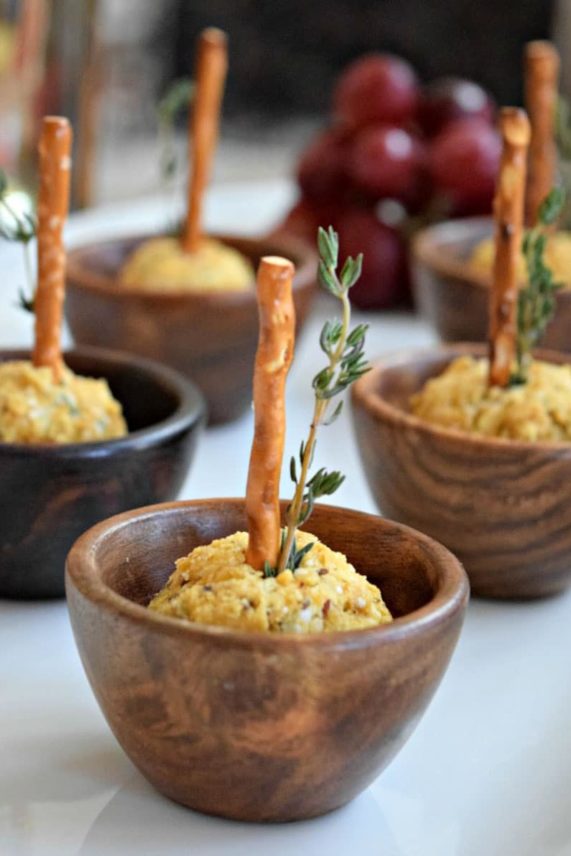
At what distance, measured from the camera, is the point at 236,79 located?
13.2 feet

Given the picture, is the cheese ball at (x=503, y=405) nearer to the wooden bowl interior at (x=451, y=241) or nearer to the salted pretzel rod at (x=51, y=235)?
the salted pretzel rod at (x=51, y=235)

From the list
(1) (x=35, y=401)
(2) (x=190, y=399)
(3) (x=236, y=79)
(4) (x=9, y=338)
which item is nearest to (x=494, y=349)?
(2) (x=190, y=399)

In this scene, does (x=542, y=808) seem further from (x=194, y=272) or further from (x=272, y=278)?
(x=194, y=272)

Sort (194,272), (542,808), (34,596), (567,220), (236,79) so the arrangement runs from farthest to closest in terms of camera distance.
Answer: (236,79) → (567,220) → (194,272) → (34,596) → (542,808)

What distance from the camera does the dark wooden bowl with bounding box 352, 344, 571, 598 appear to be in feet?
3.18

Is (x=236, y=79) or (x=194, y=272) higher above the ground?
(x=194, y=272)

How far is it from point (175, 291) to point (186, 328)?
36 millimetres

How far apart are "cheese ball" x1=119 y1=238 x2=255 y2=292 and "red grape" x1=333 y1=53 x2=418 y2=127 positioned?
0.44m

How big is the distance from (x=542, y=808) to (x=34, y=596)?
39cm

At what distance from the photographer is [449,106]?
1.86 m

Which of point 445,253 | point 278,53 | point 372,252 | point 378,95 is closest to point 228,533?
point 445,253

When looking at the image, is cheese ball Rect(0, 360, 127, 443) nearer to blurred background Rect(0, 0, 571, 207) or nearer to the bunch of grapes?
the bunch of grapes

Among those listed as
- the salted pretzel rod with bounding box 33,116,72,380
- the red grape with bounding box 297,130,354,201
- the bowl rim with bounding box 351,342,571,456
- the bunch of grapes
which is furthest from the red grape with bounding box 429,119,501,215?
the salted pretzel rod with bounding box 33,116,72,380

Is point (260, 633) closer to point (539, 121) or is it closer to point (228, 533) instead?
point (228, 533)
